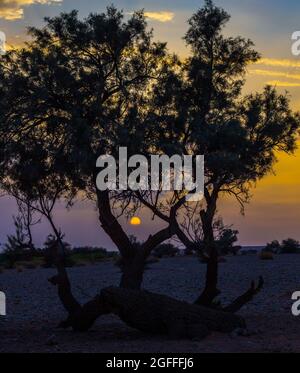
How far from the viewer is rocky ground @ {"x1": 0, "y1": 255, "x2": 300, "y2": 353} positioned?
16.0 meters

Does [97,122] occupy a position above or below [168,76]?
below

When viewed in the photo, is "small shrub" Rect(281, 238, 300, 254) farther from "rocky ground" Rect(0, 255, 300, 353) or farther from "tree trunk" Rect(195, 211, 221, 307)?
"tree trunk" Rect(195, 211, 221, 307)

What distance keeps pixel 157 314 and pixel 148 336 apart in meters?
0.75

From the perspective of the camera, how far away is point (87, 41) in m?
19.3

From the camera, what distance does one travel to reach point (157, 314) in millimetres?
16984

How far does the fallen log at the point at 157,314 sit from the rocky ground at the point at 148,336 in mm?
334

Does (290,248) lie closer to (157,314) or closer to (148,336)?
(148,336)

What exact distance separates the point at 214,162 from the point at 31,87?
16.6ft

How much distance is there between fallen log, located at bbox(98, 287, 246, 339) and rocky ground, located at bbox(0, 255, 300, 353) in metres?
0.33

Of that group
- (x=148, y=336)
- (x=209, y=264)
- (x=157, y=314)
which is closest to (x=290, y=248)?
(x=209, y=264)
